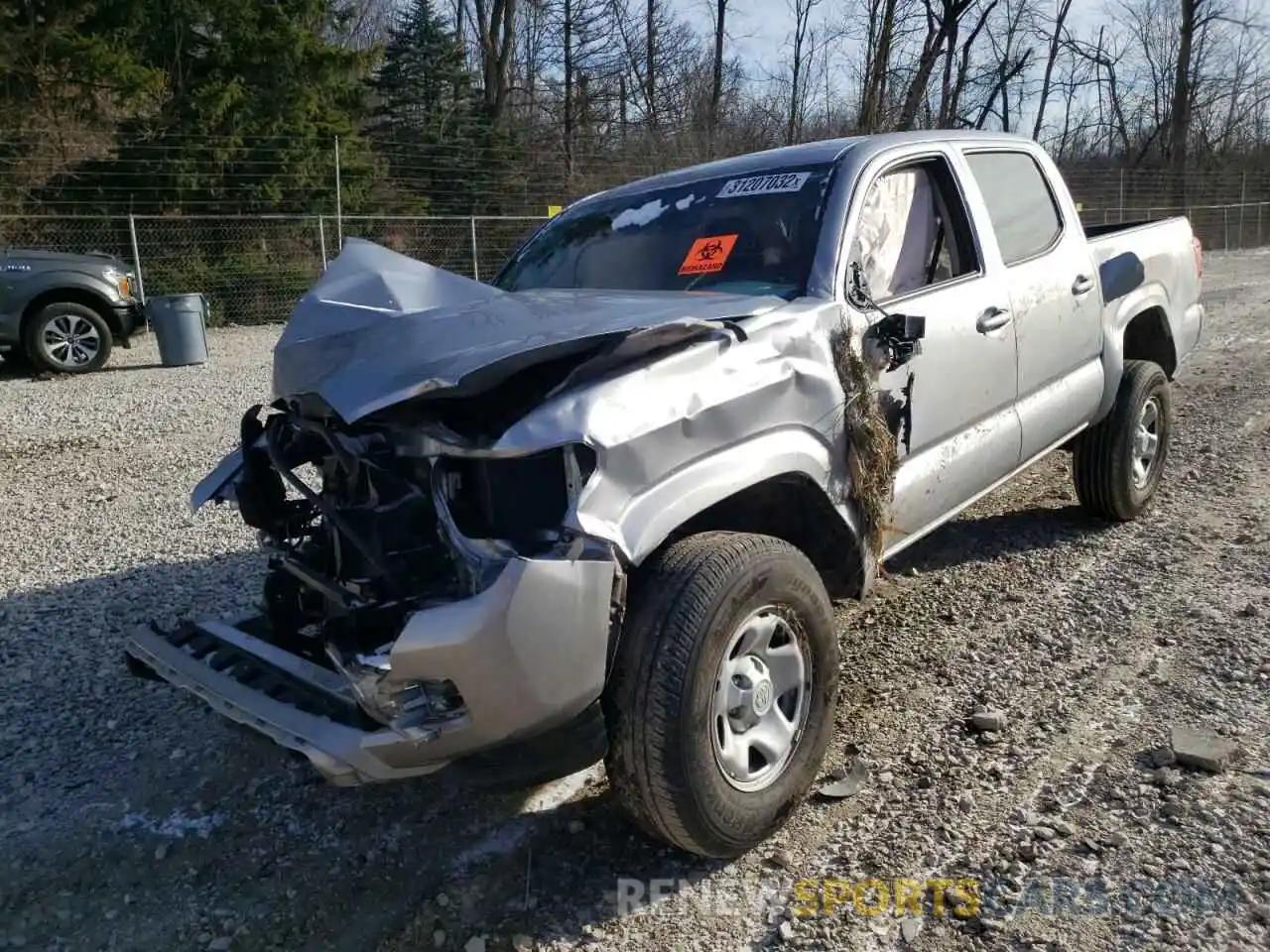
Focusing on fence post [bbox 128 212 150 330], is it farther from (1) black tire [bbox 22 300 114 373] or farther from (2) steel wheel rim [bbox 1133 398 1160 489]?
(2) steel wheel rim [bbox 1133 398 1160 489]

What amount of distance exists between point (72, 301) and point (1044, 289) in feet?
34.7

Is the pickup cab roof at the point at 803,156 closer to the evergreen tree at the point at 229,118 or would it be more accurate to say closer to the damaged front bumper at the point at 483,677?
the damaged front bumper at the point at 483,677

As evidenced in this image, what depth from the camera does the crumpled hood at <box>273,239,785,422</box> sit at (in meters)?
2.53

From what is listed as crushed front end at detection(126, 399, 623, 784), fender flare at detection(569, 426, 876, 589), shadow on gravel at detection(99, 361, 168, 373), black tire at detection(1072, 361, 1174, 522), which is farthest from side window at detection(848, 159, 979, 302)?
shadow on gravel at detection(99, 361, 168, 373)

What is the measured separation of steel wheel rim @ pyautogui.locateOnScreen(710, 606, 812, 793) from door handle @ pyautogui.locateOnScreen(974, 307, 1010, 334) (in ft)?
5.33

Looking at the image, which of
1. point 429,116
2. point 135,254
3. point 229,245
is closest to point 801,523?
point 135,254

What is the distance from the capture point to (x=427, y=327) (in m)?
2.77

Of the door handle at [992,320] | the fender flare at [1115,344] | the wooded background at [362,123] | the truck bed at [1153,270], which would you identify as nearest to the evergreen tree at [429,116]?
the wooded background at [362,123]

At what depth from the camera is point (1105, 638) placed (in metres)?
3.91

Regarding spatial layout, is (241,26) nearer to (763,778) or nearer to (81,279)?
(81,279)

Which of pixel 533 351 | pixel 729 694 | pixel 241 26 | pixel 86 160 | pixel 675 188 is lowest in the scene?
pixel 729 694

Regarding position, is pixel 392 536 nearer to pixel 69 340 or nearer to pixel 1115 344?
pixel 1115 344

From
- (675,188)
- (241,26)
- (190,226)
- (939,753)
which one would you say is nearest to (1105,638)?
(939,753)

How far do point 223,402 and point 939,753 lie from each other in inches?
324
